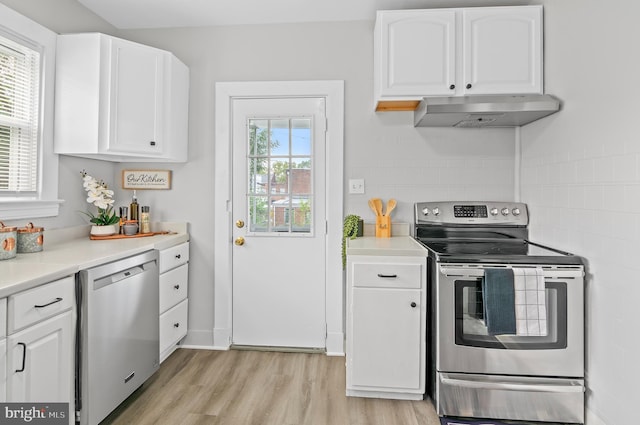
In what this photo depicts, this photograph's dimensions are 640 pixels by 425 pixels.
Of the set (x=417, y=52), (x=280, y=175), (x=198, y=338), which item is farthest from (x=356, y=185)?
(x=198, y=338)

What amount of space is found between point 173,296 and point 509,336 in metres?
2.16

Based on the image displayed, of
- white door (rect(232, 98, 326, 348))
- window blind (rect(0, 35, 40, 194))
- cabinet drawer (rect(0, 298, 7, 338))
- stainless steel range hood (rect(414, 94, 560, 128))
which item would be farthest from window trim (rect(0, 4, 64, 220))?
stainless steel range hood (rect(414, 94, 560, 128))

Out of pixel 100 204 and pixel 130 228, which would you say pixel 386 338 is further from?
pixel 100 204

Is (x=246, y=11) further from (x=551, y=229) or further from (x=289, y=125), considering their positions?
(x=551, y=229)

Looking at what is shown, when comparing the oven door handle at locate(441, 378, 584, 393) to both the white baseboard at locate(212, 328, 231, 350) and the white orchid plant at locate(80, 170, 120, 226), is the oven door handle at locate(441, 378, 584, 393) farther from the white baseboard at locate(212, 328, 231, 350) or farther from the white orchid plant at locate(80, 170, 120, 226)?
the white orchid plant at locate(80, 170, 120, 226)

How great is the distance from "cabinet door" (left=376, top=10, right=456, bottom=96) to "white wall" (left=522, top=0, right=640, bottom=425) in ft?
1.97

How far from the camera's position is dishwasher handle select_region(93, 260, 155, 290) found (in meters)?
1.80

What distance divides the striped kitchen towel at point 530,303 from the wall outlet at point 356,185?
120 centimetres

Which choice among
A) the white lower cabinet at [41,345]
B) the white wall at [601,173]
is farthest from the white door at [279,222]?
the white wall at [601,173]

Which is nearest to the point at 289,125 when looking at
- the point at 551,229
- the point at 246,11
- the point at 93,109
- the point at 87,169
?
the point at 246,11

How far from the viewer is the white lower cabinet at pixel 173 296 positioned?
249cm

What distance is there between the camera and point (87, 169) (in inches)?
105

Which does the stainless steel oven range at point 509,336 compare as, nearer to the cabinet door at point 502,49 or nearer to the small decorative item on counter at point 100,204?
the cabinet door at point 502,49

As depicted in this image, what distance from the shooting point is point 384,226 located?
264 cm
